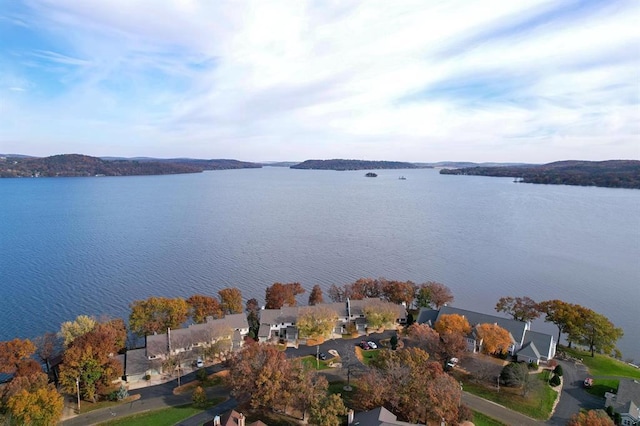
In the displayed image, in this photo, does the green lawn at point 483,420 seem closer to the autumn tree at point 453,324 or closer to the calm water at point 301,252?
the autumn tree at point 453,324

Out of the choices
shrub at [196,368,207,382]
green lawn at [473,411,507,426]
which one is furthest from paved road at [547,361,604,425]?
shrub at [196,368,207,382]

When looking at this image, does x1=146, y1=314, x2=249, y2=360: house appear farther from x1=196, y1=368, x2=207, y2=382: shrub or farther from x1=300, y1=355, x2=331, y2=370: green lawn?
x1=300, y1=355, x2=331, y2=370: green lawn

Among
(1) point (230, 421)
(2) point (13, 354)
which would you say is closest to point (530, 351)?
(1) point (230, 421)

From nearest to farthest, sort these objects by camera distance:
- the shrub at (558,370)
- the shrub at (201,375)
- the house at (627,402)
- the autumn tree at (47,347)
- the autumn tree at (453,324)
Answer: the house at (627,402)
the shrub at (201,375)
the shrub at (558,370)
the autumn tree at (47,347)
the autumn tree at (453,324)

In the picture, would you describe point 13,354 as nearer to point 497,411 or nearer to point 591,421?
point 497,411

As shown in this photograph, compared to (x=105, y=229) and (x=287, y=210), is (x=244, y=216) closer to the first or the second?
(x=287, y=210)

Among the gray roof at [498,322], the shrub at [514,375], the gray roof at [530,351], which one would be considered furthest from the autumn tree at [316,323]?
the gray roof at [530,351]

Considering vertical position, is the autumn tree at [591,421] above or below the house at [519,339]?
above
